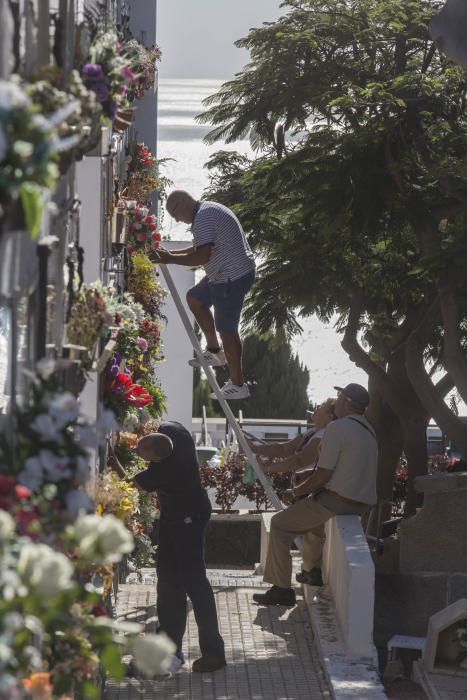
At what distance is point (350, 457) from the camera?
33.0 ft

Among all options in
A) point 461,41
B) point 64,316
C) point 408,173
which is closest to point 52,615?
point 64,316

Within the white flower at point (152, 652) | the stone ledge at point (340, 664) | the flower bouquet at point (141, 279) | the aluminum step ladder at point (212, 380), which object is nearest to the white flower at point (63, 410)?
the white flower at point (152, 652)

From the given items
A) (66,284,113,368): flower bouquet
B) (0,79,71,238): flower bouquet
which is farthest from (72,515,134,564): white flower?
(66,284,113,368): flower bouquet

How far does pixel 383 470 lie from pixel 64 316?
11.9m

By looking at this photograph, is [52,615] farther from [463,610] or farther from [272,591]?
[272,591]

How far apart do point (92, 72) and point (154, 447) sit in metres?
3.61

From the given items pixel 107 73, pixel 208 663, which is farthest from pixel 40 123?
pixel 208 663

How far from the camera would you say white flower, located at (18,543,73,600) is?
10.2 feet

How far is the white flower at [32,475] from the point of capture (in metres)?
3.75

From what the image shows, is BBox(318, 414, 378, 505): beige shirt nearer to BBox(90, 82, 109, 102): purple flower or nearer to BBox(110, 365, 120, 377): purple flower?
BBox(110, 365, 120, 377): purple flower

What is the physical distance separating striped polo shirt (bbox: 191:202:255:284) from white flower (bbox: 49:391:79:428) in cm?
641

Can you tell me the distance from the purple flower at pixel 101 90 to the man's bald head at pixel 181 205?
15.1 ft

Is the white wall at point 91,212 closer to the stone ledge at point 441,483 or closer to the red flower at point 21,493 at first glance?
the stone ledge at point 441,483

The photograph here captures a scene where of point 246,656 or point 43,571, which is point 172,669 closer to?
point 246,656
